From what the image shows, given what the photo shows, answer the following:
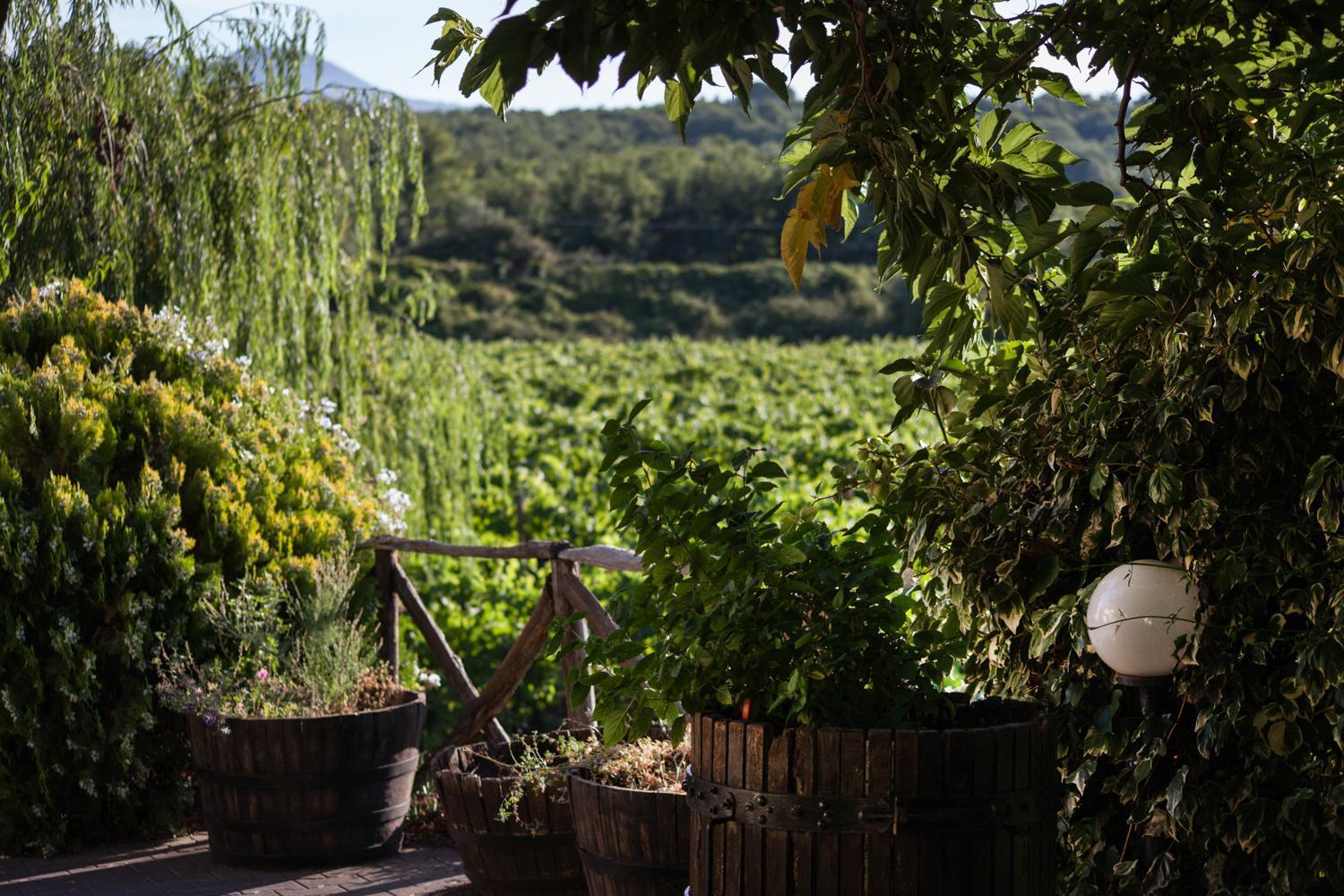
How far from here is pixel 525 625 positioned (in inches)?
210

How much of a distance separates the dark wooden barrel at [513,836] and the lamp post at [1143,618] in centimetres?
167

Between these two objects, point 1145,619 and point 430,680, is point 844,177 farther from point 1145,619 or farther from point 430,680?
point 430,680

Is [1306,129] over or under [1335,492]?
over

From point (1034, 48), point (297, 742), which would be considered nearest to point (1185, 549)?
point (1034, 48)

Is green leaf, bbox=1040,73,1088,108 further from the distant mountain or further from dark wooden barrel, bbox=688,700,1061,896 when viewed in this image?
the distant mountain

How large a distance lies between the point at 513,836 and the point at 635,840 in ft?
2.50

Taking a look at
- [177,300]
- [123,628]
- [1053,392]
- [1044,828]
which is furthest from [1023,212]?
[177,300]

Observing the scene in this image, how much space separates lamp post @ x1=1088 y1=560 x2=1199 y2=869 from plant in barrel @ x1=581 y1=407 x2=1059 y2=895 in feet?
0.99

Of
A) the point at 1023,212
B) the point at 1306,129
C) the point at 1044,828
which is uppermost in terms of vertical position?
the point at 1306,129

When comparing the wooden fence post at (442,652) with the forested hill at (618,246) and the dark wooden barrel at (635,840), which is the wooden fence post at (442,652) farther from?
the forested hill at (618,246)

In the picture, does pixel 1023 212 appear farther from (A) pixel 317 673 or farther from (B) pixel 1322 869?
(A) pixel 317 673

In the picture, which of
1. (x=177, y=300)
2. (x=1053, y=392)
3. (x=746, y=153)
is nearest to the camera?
(x=1053, y=392)

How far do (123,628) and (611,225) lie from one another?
196ft

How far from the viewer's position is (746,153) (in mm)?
71000
